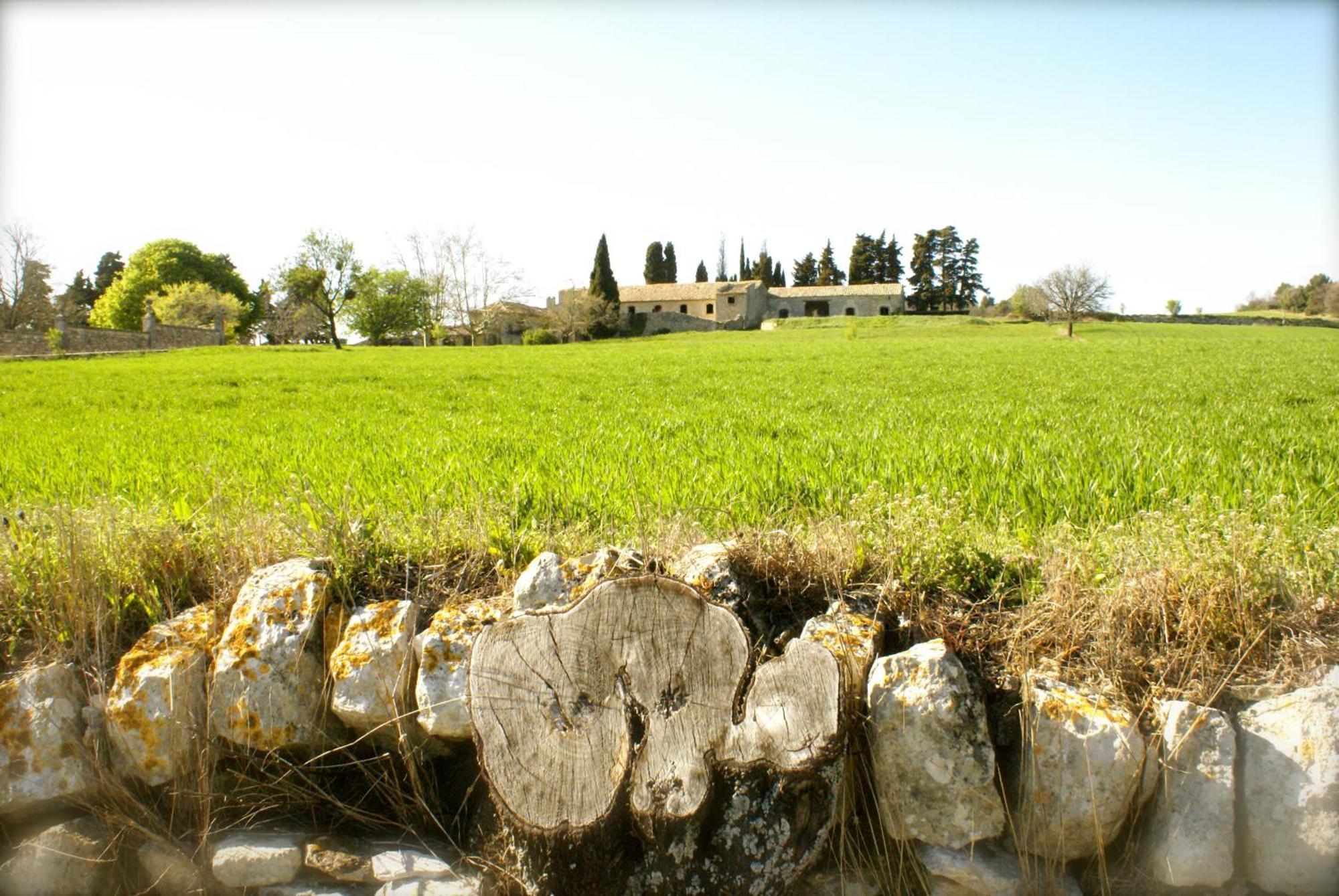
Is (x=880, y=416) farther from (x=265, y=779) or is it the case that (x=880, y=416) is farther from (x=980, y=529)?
(x=265, y=779)

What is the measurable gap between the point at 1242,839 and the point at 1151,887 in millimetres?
331

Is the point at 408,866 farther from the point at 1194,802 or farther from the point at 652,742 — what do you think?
the point at 1194,802

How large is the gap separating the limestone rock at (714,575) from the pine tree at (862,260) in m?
96.1

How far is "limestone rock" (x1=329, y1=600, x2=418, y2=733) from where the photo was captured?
10.2ft

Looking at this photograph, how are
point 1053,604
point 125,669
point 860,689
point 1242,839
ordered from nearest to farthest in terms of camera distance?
point 1242,839, point 860,689, point 1053,604, point 125,669

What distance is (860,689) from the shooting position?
2812 millimetres

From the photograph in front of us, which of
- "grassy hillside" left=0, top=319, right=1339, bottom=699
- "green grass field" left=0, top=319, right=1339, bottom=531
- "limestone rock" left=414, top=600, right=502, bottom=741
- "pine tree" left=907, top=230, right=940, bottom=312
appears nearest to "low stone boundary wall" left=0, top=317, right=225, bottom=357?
"green grass field" left=0, top=319, right=1339, bottom=531

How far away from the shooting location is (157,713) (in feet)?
10.4

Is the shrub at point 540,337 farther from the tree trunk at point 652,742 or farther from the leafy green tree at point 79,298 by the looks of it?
the tree trunk at point 652,742

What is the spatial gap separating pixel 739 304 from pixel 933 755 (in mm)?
81294

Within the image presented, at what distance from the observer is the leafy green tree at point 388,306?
64.4m

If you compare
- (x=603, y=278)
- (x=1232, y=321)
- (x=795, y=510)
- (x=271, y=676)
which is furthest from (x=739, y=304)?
(x=271, y=676)

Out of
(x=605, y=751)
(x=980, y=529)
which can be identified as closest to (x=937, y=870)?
(x=605, y=751)

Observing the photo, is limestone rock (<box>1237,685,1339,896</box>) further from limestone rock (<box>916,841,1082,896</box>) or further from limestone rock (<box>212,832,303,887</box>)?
limestone rock (<box>212,832,303,887</box>)
